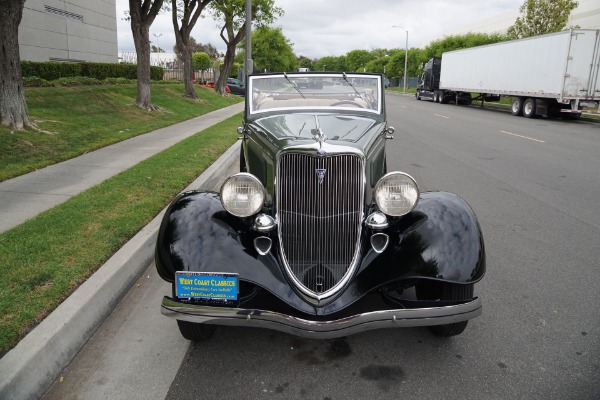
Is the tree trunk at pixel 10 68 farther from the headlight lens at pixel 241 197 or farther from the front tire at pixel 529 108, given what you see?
the front tire at pixel 529 108

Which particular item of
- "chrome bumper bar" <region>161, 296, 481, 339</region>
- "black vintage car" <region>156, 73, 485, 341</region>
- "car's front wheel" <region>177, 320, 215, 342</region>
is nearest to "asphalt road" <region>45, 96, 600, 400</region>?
"car's front wheel" <region>177, 320, 215, 342</region>

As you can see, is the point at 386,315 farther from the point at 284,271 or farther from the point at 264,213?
the point at 264,213

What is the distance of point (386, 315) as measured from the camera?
8.83 ft

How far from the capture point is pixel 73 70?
64.8ft

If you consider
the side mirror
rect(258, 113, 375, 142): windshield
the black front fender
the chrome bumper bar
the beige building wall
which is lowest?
the chrome bumper bar

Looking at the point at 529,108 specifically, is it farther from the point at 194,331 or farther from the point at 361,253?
the point at 194,331

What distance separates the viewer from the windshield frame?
4465mm

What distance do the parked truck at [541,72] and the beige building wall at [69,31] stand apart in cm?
2212

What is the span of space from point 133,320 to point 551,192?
6.50m

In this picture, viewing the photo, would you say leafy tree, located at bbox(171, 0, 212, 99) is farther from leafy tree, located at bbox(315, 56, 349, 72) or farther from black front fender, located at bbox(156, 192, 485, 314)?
leafy tree, located at bbox(315, 56, 349, 72)

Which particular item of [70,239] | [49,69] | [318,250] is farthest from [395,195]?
[49,69]

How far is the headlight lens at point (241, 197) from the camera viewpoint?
9.98ft

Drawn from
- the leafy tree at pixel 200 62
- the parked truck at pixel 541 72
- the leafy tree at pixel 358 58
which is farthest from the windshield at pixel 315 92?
the leafy tree at pixel 358 58

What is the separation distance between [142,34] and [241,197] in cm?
1493
